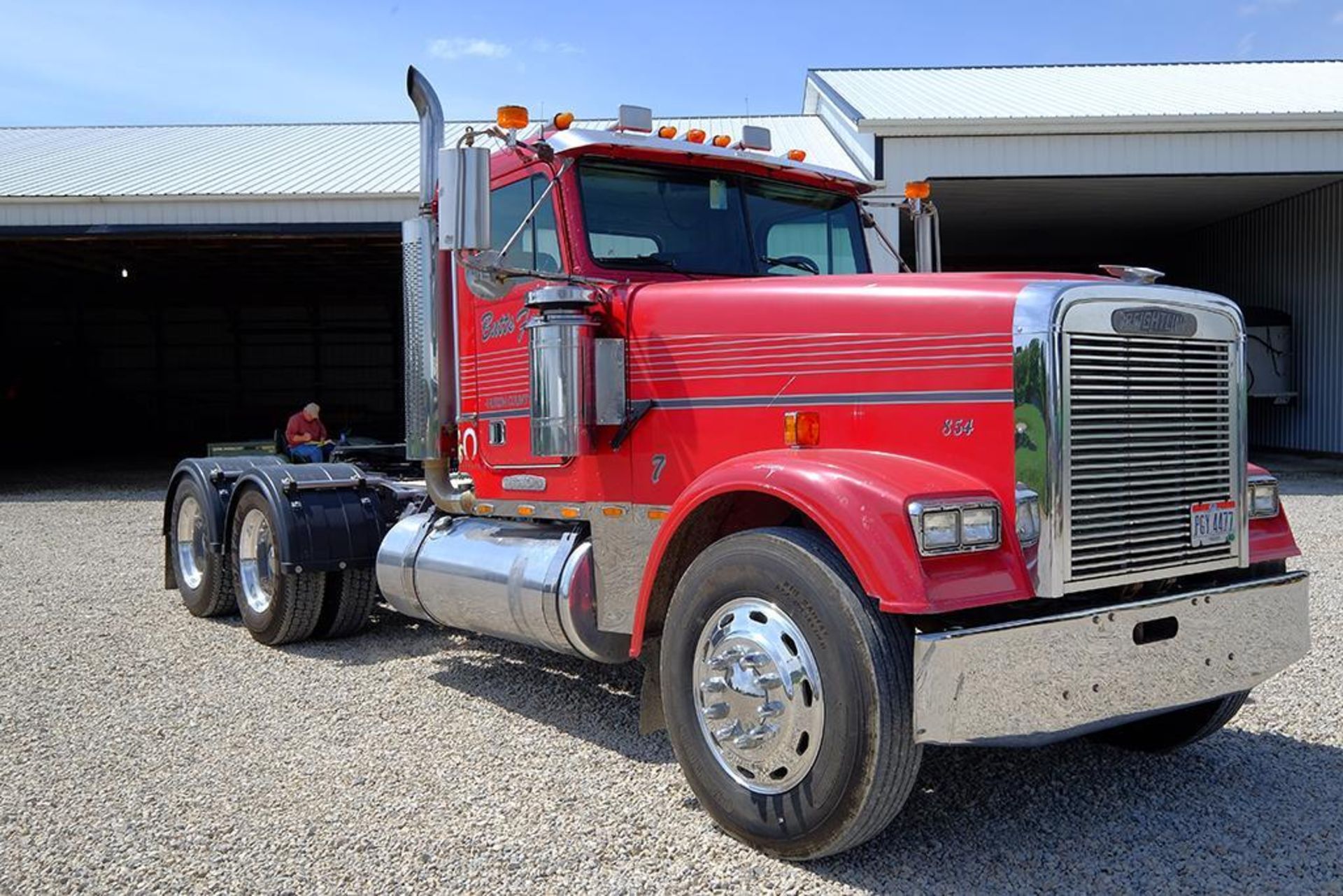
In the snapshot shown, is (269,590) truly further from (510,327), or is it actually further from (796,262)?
(796,262)

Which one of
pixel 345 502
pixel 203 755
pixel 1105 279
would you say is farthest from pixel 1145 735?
pixel 345 502

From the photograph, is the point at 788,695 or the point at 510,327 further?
the point at 510,327

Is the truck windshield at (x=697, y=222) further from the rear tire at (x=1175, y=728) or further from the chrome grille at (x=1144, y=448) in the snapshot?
the rear tire at (x=1175, y=728)

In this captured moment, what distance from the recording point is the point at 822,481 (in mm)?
3662

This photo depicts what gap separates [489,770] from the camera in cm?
473

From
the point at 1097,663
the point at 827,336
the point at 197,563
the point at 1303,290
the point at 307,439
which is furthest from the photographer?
the point at 1303,290

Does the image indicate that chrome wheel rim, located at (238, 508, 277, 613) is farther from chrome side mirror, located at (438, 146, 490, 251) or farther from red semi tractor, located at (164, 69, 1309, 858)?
chrome side mirror, located at (438, 146, 490, 251)

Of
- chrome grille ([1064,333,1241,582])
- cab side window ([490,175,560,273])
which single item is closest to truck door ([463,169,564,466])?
cab side window ([490,175,560,273])

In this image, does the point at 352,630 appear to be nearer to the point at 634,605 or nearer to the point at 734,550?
the point at 634,605

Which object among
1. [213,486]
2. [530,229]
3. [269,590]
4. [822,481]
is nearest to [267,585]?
[269,590]

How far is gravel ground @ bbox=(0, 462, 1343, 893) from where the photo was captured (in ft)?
12.2

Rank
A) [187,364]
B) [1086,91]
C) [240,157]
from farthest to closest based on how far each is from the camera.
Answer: [187,364] → [240,157] → [1086,91]

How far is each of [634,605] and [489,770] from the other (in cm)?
88

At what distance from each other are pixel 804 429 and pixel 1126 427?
107cm
